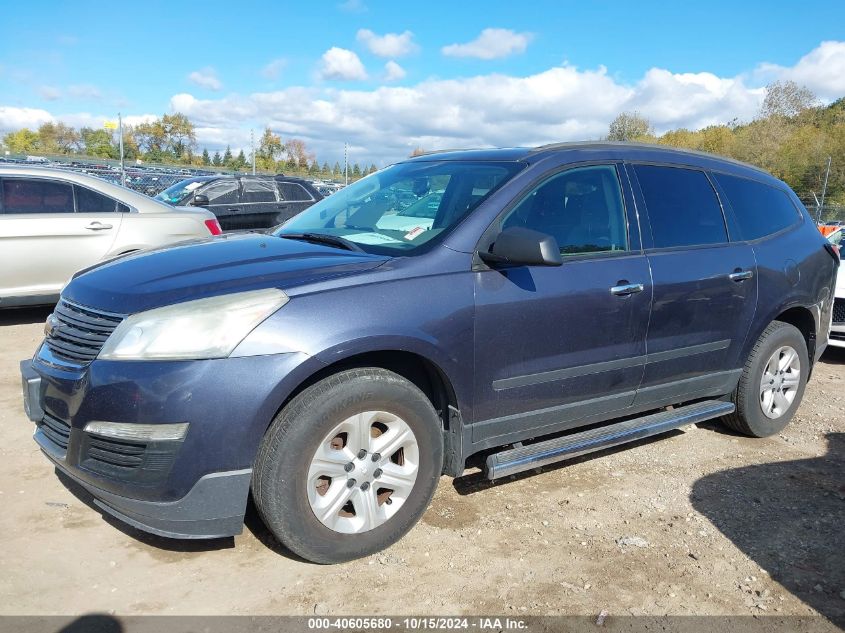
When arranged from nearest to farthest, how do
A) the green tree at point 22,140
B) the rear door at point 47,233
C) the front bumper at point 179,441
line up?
the front bumper at point 179,441, the rear door at point 47,233, the green tree at point 22,140

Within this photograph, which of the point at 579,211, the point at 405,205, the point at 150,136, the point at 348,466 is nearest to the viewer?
the point at 348,466

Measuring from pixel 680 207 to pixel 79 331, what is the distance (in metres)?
3.24

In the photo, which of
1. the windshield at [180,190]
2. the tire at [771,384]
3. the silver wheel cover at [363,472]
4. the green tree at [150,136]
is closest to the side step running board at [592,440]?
the tire at [771,384]

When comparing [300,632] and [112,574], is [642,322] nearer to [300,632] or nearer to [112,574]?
[300,632]

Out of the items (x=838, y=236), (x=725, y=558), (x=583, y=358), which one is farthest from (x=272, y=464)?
(x=838, y=236)

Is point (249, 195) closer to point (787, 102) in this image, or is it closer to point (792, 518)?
point (792, 518)

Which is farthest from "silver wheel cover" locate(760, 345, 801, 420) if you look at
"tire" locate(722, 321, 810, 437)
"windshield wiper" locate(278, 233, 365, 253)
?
"windshield wiper" locate(278, 233, 365, 253)

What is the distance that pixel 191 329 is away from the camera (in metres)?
2.63

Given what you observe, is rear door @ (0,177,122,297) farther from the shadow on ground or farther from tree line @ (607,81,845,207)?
tree line @ (607,81,845,207)

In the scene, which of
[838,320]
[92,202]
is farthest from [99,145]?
[838,320]

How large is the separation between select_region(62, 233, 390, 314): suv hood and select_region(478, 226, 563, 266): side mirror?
1.74 feet

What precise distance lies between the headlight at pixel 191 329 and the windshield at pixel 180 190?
1173 cm

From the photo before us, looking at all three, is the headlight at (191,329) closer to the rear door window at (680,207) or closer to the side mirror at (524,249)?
the side mirror at (524,249)

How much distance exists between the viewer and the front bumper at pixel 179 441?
256 centimetres
